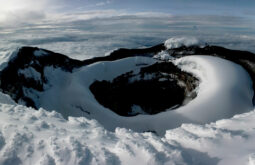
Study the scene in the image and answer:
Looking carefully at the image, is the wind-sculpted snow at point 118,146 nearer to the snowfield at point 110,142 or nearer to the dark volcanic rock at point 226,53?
the snowfield at point 110,142

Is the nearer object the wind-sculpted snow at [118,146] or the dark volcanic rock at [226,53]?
the wind-sculpted snow at [118,146]

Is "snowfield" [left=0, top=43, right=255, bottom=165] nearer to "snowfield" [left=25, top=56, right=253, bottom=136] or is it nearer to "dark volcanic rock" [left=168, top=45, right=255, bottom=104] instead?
"snowfield" [left=25, top=56, right=253, bottom=136]

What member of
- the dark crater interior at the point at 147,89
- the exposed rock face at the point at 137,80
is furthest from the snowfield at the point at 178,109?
the dark crater interior at the point at 147,89

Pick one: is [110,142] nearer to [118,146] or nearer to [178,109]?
[118,146]

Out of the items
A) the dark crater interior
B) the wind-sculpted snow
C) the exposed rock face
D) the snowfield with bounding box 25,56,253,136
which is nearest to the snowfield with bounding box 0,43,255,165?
the wind-sculpted snow

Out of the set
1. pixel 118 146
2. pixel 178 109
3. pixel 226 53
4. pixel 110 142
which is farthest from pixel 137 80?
pixel 118 146

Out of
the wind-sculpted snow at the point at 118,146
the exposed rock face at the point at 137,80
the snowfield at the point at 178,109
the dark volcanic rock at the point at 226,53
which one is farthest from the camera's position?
the dark volcanic rock at the point at 226,53

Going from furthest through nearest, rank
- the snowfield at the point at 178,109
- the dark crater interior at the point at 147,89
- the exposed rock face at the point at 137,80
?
the dark crater interior at the point at 147,89 < the exposed rock face at the point at 137,80 < the snowfield at the point at 178,109

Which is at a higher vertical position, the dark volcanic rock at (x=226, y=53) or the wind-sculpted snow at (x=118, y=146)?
the dark volcanic rock at (x=226, y=53)

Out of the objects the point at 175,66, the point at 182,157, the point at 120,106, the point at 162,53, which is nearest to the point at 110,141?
the point at 182,157
